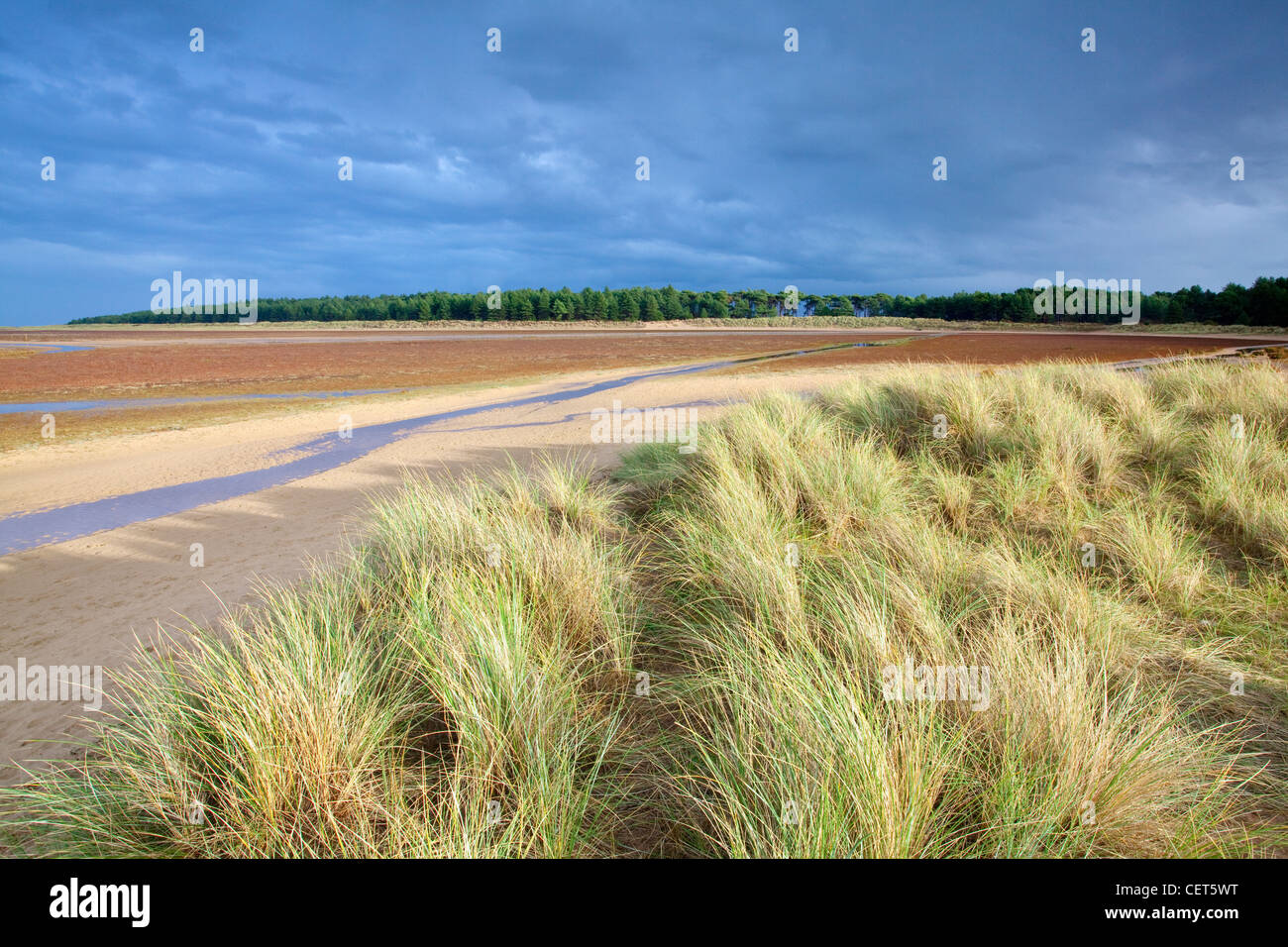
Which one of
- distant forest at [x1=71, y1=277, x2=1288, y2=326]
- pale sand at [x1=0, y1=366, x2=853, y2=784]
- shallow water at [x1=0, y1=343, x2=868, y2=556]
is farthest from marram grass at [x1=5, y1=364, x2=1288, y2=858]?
distant forest at [x1=71, y1=277, x2=1288, y2=326]

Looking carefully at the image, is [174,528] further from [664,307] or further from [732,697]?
[664,307]

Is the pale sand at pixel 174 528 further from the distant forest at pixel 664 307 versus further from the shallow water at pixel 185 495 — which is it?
the distant forest at pixel 664 307

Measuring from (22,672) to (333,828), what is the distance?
11.9ft

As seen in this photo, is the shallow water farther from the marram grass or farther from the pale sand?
the marram grass

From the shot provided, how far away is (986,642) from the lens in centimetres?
329

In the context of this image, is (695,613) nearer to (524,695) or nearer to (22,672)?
(524,695)

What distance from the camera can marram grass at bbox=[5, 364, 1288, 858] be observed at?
2230mm

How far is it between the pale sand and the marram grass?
80 cm

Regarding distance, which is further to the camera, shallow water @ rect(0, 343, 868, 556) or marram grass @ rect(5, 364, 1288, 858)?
shallow water @ rect(0, 343, 868, 556)

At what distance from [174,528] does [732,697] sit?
299 inches

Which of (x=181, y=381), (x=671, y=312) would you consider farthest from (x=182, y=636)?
(x=671, y=312)

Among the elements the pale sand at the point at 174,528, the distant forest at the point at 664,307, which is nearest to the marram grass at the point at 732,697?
the pale sand at the point at 174,528

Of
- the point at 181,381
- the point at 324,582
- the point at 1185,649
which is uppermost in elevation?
the point at 181,381
